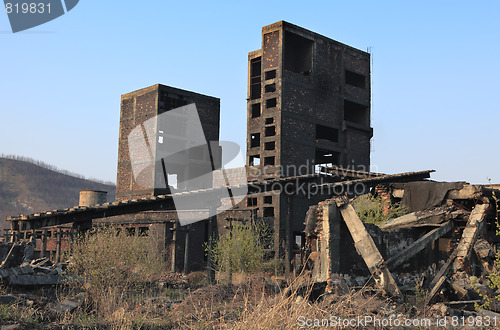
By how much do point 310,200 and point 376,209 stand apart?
31.1ft

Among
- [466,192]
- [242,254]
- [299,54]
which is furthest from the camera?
[299,54]

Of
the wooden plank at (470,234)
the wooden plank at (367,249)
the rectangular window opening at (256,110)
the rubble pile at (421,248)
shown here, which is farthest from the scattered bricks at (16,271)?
the rectangular window opening at (256,110)

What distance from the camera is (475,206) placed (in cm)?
1436

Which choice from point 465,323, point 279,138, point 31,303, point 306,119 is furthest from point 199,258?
point 465,323

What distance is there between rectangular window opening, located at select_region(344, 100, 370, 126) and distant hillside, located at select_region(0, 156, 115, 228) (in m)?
65.4

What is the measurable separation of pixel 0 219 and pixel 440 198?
3167 inches

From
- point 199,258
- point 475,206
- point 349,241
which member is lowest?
point 199,258

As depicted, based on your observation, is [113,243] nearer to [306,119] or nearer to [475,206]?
[475,206]

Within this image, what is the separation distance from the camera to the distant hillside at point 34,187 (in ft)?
281

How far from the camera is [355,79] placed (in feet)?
Answer: 125

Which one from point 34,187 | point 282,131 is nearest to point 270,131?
point 282,131

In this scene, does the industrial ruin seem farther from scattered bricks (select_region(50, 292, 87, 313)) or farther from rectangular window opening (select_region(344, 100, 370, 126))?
scattered bricks (select_region(50, 292, 87, 313))

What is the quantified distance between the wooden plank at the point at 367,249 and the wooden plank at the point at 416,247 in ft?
2.00

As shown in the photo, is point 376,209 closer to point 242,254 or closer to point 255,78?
point 242,254
